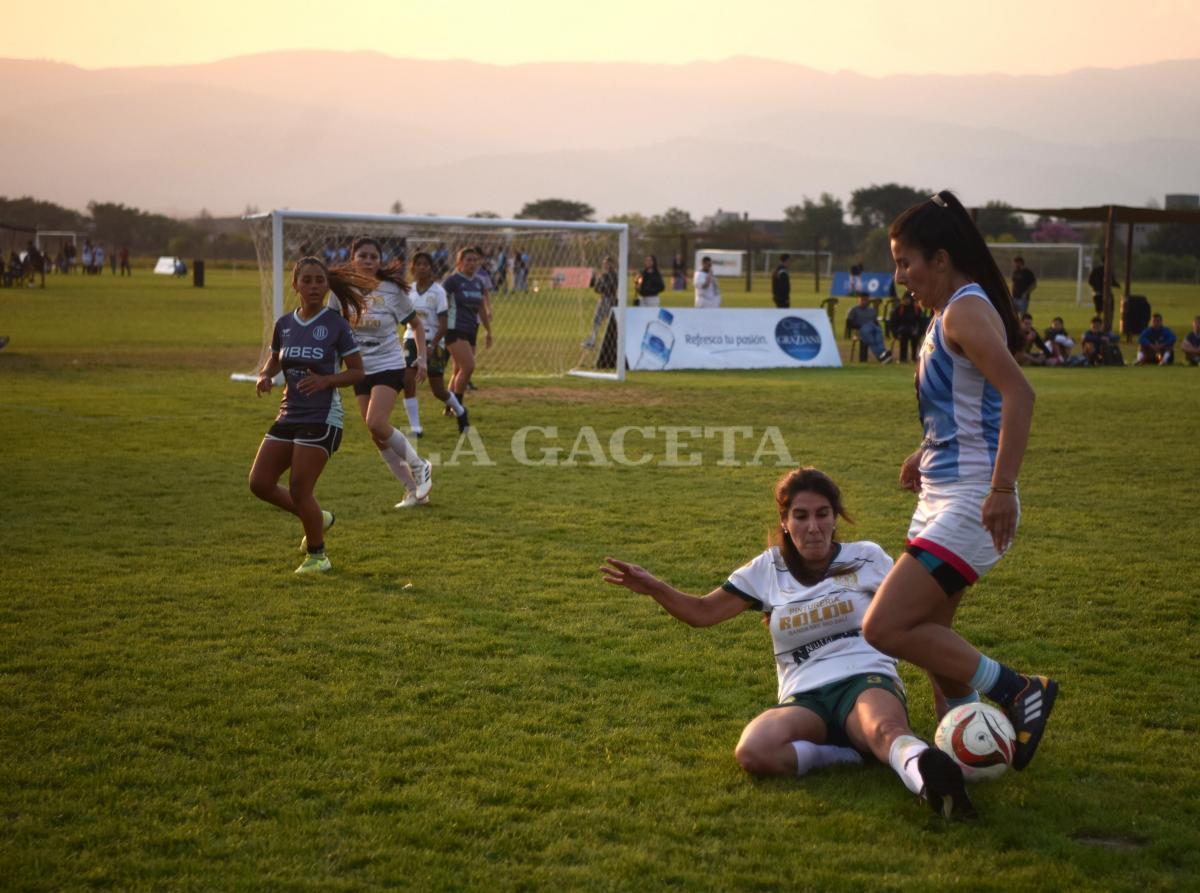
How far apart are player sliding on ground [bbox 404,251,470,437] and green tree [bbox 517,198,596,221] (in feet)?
291

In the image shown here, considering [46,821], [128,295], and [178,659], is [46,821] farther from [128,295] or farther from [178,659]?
[128,295]

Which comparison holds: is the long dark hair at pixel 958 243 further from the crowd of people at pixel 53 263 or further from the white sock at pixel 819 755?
the crowd of people at pixel 53 263

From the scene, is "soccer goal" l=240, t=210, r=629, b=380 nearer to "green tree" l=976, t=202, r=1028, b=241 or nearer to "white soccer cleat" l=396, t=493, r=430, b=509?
"white soccer cleat" l=396, t=493, r=430, b=509

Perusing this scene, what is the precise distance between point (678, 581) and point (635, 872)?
3.72 metres

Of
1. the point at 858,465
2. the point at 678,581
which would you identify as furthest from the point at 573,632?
the point at 858,465

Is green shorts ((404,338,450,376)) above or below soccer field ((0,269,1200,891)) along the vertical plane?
above

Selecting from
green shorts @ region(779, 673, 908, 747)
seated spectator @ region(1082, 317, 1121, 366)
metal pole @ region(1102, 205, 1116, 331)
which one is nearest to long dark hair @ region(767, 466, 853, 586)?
green shorts @ region(779, 673, 908, 747)

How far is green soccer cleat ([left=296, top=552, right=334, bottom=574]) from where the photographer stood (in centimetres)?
758

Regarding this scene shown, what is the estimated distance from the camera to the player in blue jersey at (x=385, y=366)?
380 inches

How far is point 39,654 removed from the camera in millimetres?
5863

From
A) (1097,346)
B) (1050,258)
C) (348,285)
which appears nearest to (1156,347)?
(1097,346)

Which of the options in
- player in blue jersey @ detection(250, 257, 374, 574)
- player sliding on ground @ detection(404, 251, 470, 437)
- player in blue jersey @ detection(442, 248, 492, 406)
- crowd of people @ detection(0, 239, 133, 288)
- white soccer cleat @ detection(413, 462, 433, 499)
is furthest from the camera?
crowd of people @ detection(0, 239, 133, 288)

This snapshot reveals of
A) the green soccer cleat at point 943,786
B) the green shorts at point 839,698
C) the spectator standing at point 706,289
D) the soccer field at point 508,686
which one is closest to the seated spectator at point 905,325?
the spectator standing at point 706,289

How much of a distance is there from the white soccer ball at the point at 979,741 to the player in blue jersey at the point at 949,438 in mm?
130
